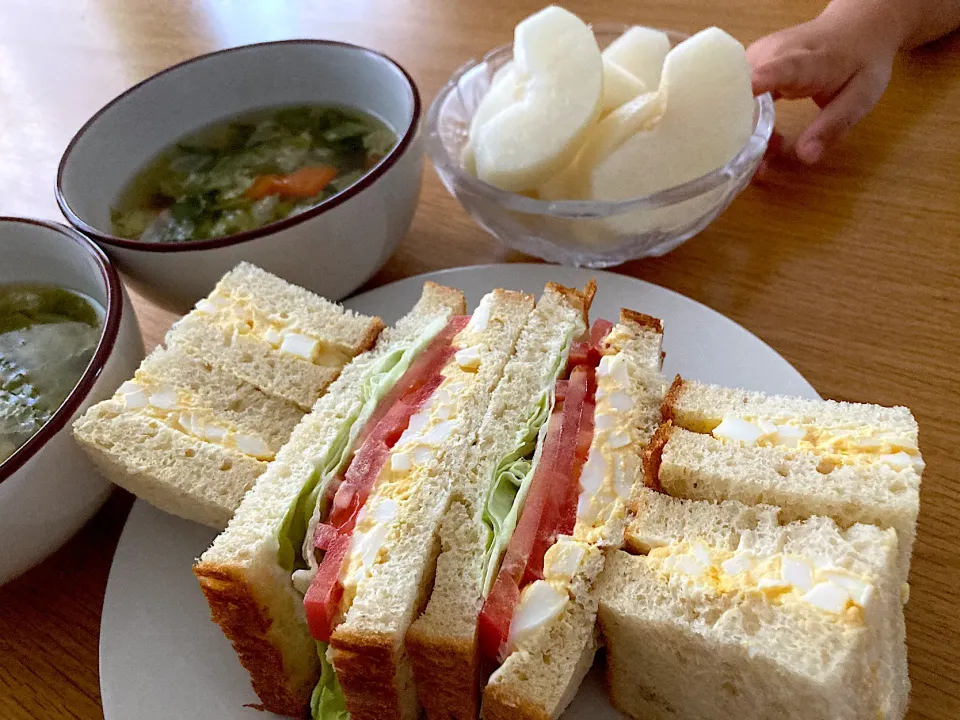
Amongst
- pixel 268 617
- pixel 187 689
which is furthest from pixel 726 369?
pixel 187 689

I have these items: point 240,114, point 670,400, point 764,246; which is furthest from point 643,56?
point 240,114

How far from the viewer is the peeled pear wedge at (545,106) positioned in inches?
69.6

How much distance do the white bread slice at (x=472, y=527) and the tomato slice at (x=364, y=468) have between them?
0.52 feet

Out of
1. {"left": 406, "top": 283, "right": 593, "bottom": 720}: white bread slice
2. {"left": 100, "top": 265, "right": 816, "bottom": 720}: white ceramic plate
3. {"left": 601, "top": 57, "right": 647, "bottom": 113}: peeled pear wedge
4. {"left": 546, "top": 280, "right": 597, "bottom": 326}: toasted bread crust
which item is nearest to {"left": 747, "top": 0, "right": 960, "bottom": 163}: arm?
{"left": 601, "top": 57, "right": 647, "bottom": 113}: peeled pear wedge

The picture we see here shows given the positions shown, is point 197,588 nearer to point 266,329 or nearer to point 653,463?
point 266,329

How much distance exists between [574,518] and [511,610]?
228 millimetres

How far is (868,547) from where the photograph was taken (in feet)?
4.06

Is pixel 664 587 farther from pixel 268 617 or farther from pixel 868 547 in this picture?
pixel 268 617

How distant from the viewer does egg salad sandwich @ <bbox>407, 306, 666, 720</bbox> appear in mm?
1256

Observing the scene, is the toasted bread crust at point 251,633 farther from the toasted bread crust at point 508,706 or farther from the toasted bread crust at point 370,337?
the toasted bread crust at point 370,337

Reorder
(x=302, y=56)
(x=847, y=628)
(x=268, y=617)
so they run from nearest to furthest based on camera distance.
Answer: (x=847, y=628) < (x=268, y=617) < (x=302, y=56)

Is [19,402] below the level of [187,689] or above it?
above

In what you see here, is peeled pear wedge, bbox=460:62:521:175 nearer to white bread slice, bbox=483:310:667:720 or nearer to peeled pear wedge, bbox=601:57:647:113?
peeled pear wedge, bbox=601:57:647:113

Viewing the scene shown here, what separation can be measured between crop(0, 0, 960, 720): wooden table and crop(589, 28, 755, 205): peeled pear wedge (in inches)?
15.4
